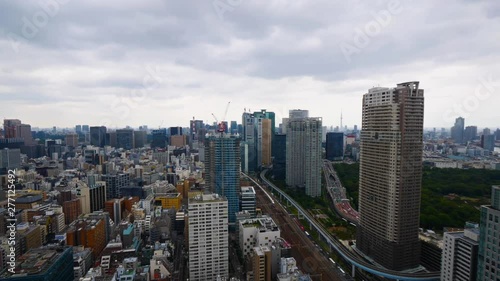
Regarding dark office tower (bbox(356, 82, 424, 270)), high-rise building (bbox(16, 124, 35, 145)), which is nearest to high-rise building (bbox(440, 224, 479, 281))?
dark office tower (bbox(356, 82, 424, 270))

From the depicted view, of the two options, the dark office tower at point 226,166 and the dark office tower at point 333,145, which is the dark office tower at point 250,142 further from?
the dark office tower at point 226,166

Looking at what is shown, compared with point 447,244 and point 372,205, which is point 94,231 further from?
point 447,244

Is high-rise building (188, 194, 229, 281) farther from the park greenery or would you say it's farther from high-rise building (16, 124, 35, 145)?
high-rise building (16, 124, 35, 145)

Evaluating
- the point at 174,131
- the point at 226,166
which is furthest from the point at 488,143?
the point at 174,131

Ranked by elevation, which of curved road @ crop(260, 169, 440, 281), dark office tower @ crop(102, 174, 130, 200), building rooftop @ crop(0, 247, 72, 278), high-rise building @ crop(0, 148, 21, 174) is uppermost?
high-rise building @ crop(0, 148, 21, 174)

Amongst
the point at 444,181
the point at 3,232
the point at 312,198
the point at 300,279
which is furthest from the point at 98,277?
the point at 444,181

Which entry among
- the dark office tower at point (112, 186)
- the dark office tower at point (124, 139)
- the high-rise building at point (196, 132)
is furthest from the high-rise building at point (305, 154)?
the dark office tower at point (124, 139)
